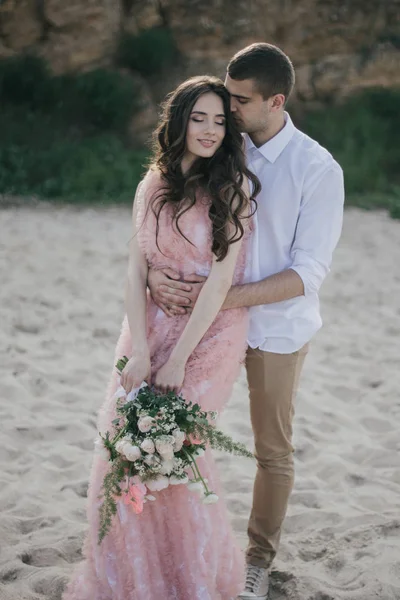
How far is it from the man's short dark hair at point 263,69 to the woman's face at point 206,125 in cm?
18

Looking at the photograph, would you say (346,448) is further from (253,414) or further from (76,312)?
(76,312)

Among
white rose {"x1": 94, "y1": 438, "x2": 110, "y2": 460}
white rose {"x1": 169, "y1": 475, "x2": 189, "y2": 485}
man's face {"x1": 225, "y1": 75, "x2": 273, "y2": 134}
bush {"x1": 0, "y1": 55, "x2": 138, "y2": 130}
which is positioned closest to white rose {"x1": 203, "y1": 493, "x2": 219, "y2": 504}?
white rose {"x1": 169, "y1": 475, "x2": 189, "y2": 485}

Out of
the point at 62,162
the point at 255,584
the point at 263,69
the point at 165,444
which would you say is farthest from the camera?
the point at 62,162

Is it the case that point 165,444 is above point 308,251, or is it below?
below

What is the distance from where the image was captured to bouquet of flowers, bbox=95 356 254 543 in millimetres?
2637

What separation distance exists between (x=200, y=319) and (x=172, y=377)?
226mm

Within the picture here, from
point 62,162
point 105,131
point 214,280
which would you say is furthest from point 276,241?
point 105,131

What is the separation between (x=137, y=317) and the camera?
9.70ft

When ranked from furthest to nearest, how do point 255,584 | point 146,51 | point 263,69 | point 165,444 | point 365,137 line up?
point 146,51 < point 365,137 < point 255,584 < point 263,69 < point 165,444

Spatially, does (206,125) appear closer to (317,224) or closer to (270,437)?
(317,224)

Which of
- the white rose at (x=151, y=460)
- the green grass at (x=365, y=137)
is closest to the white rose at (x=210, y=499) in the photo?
the white rose at (x=151, y=460)

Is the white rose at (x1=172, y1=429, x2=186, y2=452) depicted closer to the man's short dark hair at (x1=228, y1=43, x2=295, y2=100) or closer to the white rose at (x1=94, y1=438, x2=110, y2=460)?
the white rose at (x1=94, y1=438, x2=110, y2=460)

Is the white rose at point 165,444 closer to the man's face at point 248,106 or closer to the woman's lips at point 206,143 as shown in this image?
the woman's lips at point 206,143

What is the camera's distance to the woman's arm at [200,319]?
2854 millimetres
